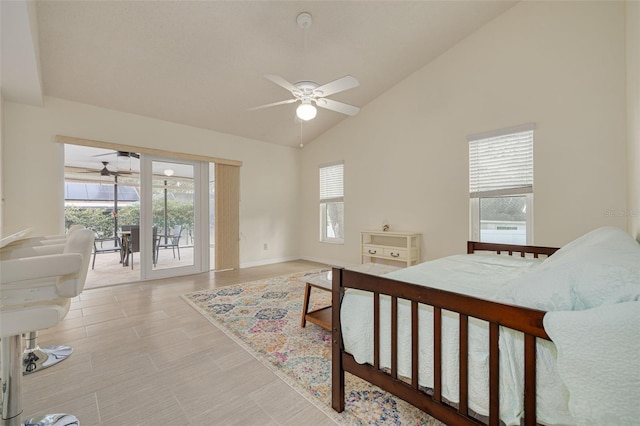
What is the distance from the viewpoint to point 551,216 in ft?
10.1

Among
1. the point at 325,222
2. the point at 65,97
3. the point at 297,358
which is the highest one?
the point at 65,97

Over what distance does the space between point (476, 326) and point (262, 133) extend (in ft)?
16.2

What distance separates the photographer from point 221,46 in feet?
10.4

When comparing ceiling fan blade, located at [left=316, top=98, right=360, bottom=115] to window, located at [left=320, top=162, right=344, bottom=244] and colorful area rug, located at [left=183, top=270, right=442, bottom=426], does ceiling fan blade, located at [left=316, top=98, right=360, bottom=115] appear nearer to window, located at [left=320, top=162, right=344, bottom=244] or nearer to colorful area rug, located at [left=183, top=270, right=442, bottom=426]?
colorful area rug, located at [left=183, top=270, right=442, bottom=426]

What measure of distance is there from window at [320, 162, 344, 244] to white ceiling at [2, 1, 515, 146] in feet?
5.15

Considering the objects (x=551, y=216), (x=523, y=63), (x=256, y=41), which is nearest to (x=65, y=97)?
(x=256, y=41)

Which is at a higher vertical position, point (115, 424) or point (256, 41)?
point (256, 41)

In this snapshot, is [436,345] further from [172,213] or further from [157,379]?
[172,213]

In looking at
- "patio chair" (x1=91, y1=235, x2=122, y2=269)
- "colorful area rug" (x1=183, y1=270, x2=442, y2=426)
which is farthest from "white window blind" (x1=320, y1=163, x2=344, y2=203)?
"patio chair" (x1=91, y1=235, x2=122, y2=269)

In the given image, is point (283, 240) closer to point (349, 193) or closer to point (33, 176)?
point (349, 193)

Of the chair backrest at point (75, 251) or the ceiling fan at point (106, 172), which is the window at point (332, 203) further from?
the ceiling fan at point (106, 172)

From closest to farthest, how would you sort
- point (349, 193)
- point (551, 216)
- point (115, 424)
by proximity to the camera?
point (115, 424), point (551, 216), point (349, 193)

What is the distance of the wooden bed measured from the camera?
915 millimetres

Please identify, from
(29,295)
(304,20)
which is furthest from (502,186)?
(29,295)
